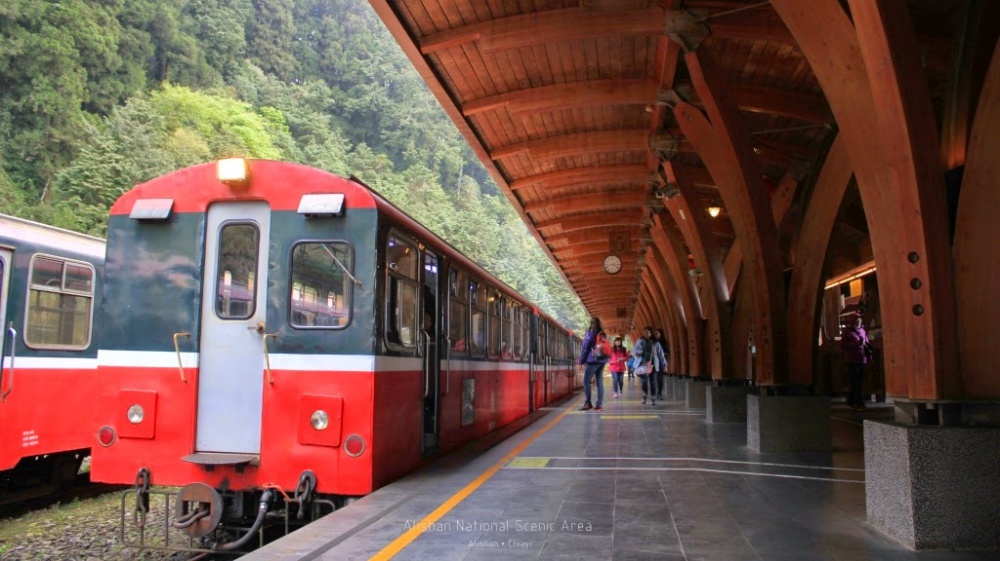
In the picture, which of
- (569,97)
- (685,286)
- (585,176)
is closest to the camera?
(569,97)

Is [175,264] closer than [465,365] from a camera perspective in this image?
Yes

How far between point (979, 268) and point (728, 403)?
804 centimetres

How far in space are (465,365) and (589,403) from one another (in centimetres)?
755

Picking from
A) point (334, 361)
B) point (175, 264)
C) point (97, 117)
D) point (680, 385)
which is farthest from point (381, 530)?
point (97, 117)

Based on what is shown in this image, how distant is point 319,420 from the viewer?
18.1 feet

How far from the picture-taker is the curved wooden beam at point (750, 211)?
26.1 ft

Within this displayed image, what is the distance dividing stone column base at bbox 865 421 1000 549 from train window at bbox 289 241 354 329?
402cm

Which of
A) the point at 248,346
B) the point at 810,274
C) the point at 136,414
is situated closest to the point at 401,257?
the point at 248,346

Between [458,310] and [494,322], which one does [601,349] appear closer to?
[494,322]

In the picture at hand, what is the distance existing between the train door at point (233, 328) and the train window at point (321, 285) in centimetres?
27

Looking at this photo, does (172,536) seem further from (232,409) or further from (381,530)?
(381,530)

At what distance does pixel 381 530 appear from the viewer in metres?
4.84

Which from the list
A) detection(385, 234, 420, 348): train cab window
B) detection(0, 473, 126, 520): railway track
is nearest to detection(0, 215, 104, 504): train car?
detection(0, 473, 126, 520): railway track

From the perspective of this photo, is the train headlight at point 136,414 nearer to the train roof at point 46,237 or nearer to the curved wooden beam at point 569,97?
the train roof at point 46,237
